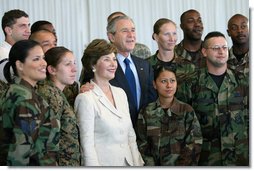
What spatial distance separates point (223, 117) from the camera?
4.10m

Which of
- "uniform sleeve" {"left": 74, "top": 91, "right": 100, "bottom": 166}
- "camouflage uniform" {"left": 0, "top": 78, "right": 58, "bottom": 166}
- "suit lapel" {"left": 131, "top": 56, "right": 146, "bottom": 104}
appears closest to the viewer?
"camouflage uniform" {"left": 0, "top": 78, "right": 58, "bottom": 166}

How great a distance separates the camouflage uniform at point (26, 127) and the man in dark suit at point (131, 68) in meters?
0.54

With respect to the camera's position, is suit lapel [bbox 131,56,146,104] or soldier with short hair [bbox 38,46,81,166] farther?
suit lapel [bbox 131,56,146,104]

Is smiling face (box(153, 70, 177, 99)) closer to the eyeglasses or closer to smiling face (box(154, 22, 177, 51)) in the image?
smiling face (box(154, 22, 177, 51))

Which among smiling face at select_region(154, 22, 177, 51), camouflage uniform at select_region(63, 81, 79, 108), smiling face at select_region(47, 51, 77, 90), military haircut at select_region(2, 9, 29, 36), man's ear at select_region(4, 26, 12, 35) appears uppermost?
military haircut at select_region(2, 9, 29, 36)

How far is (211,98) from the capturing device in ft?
13.5

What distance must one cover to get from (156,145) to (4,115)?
106 cm

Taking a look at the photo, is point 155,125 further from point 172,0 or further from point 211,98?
point 172,0

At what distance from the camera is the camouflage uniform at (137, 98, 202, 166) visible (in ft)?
13.4

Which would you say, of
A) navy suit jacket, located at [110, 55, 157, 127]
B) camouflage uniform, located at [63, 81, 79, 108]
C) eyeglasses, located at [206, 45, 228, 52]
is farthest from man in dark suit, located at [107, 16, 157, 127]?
eyeglasses, located at [206, 45, 228, 52]

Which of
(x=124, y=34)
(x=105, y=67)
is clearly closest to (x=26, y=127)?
(x=105, y=67)

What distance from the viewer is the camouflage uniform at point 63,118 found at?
12.9 ft

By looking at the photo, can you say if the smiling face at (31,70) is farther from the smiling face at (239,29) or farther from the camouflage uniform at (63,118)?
the smiling face at (239,29)

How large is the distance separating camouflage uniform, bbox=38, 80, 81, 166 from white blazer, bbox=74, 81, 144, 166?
Answer: 0.20 ft
